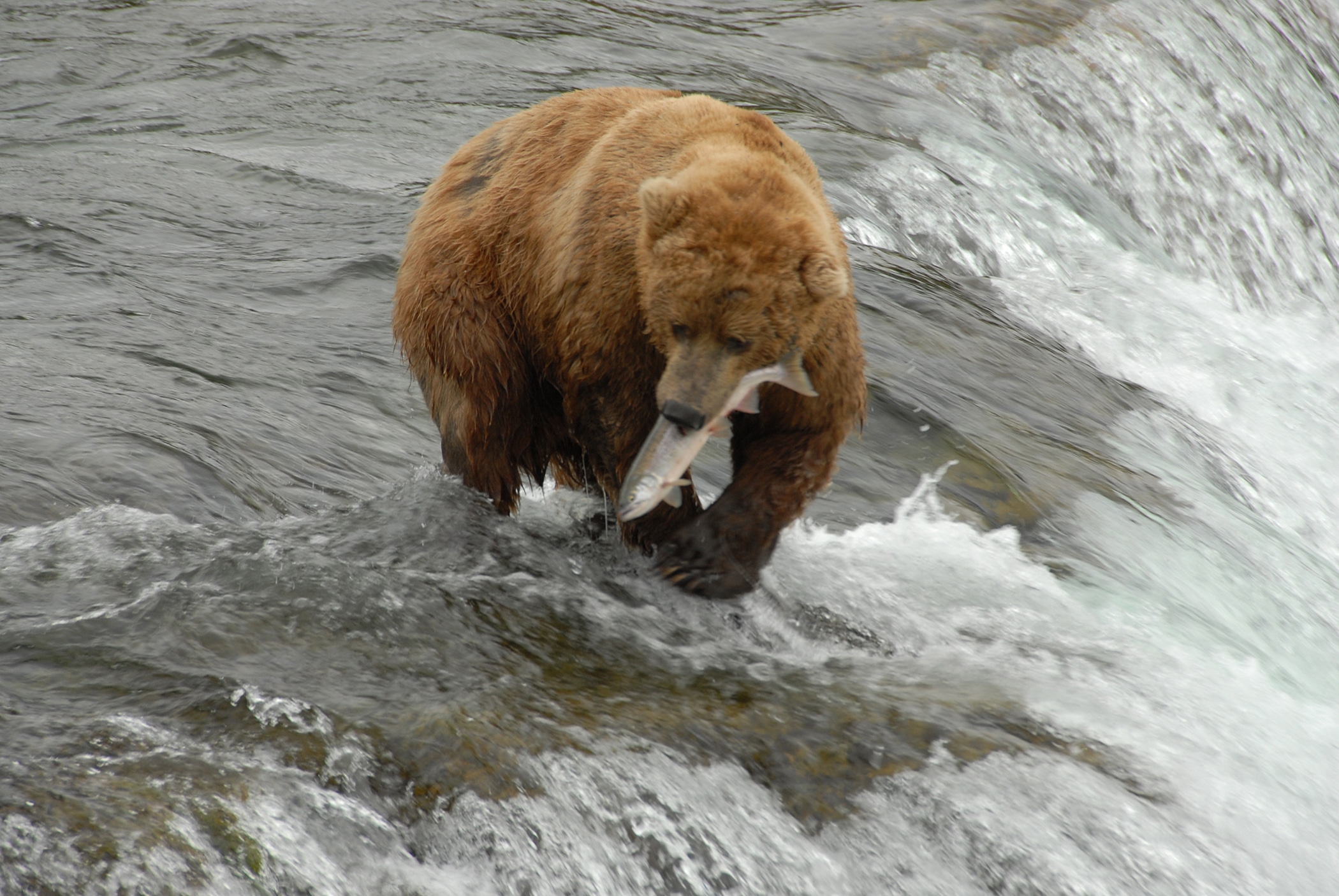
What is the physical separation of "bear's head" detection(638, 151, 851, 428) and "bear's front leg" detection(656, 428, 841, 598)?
0.55m

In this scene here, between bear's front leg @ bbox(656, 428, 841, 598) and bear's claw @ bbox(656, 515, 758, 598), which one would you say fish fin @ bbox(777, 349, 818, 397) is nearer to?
bear's front leg @ bbox(656, 428, 841, 598)

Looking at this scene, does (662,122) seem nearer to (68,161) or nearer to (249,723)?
(249,723)

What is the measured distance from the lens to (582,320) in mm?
3898

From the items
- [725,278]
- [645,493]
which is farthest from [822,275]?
[645,493]

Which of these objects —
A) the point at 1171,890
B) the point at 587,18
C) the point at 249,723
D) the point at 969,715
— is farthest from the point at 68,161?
the point at 1171,890

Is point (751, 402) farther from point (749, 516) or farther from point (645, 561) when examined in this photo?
point (645, 561)

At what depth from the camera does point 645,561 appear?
431 cm

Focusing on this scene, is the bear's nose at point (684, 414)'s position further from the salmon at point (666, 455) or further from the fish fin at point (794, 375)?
the fish fin at point (794, 375)

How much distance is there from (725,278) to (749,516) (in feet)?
3.05

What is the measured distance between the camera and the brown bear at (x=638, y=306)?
132 inches

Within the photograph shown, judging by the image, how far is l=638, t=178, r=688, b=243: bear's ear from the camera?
3379 mm

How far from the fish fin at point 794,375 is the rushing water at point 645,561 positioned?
34.9 inches

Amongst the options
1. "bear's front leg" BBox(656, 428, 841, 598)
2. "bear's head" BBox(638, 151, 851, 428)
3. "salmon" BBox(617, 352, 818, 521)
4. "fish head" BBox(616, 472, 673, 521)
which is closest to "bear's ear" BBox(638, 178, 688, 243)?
"bear's head" BBox(638, 151, 851, 428)

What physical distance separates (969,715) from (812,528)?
4.91ft
